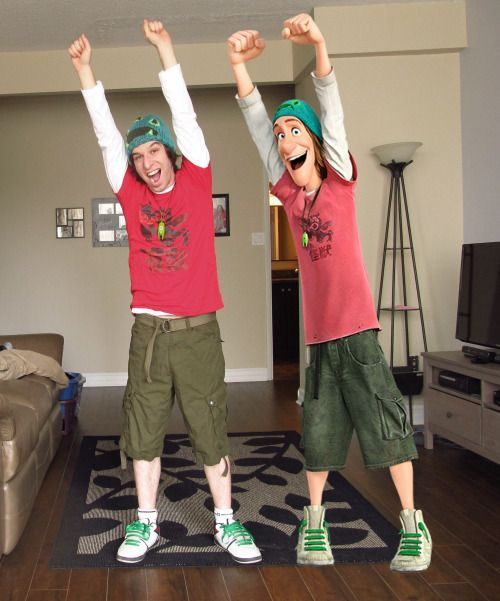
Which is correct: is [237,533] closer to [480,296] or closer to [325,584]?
[325,584]

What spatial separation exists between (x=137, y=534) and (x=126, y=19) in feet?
11.6

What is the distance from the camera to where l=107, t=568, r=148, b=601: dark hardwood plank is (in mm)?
2400

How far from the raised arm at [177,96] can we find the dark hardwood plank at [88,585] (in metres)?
1.46

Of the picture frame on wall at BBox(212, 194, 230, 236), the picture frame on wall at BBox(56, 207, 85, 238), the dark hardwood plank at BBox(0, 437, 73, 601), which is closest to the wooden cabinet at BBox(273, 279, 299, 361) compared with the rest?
the picture frame on wall at BBox(212, 194, 230, 236)

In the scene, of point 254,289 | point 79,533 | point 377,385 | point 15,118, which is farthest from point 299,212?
point 15,118

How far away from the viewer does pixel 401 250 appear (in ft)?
15.3

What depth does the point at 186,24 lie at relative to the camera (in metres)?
5.06

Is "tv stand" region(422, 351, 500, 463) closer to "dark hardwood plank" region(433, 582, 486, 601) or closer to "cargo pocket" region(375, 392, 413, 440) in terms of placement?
Answer: "dark hardwood plank" region(433, 582, 486, 601)

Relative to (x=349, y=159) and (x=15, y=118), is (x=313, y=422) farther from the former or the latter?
(x=15, y=118)

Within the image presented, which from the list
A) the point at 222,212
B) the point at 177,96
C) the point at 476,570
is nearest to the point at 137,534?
the point at 476,570

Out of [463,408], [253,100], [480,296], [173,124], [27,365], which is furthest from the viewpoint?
[27,365]

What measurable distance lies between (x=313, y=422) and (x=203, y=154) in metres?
1.01

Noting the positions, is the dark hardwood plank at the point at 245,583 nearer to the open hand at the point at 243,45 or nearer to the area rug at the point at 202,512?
the area rug at the point at 202,512

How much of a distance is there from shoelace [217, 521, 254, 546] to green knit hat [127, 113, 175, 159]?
4.51 feet
